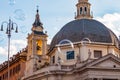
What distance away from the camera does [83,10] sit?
7812 cm

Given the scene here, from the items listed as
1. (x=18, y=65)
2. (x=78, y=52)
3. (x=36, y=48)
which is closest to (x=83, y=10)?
(x=78, y=52)

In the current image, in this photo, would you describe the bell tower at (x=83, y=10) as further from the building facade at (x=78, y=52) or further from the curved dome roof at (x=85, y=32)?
the curved dome roof at (x=85, y=32)

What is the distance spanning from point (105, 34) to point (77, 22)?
21.8ft

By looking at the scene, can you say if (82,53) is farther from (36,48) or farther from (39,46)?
(39,46)

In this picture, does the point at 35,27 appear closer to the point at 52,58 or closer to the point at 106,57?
the point at 52,58

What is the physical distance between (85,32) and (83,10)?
7.42 metres

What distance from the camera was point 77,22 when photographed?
76.1m

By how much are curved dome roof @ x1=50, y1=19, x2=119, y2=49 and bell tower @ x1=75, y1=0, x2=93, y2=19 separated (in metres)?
1.79

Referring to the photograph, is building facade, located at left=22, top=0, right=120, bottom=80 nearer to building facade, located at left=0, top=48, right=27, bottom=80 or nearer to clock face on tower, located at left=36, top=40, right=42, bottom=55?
clock face on tower, located at left=36, top=40, right=42, bottom=55

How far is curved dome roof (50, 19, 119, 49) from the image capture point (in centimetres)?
7173

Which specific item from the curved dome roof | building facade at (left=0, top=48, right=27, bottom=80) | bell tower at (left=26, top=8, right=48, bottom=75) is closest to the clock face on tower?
bell tower at (left=26, top=8, right=48, bottom=75)

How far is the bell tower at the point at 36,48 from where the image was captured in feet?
258

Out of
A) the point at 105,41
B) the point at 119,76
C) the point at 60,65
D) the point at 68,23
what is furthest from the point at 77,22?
the point at 119,76

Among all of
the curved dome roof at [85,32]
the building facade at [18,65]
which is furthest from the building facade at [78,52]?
the building facade at [18,65]
